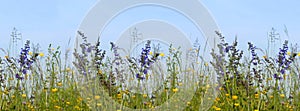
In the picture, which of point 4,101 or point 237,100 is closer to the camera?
point 237,100

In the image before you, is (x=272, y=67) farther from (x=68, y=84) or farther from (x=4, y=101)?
(x=4, y=101)

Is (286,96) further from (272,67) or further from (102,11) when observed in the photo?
(102,11)

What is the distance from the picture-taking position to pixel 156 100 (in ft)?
12.8

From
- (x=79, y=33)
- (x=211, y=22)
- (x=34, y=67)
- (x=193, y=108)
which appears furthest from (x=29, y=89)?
(x=211, y=22)

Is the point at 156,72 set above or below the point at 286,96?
above

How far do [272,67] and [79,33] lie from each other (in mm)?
1929

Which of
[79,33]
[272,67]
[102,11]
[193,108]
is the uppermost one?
[102,11]

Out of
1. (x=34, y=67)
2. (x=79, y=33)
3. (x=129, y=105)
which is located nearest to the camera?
(x=79, y=33)

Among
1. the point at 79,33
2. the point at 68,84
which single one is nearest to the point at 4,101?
the point at 68,84

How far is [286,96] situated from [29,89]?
8.97 ft

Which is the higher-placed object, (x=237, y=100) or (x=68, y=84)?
(x=68, y=84)

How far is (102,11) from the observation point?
3.65 metres

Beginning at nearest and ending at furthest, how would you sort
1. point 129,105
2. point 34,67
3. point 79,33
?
1. point 79,33
2. point 129,105
3. point 34,67

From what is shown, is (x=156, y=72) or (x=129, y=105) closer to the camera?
(x=129, y=105)
